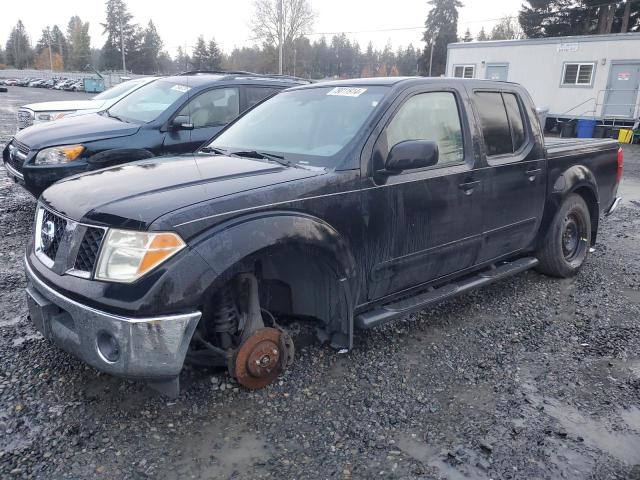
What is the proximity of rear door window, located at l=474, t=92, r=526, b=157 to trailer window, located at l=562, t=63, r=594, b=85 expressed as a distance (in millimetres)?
17484

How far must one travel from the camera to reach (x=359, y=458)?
2.66 metres

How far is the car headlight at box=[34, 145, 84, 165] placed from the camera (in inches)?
233

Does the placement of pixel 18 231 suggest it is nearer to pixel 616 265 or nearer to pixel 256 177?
pixel 256 177

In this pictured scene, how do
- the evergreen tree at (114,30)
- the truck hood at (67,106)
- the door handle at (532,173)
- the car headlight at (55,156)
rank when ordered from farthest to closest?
the evergreen tree at (114,30) → the truck hood at (67,106) → the car headlight at (55,156) → the door handle at (532,173)

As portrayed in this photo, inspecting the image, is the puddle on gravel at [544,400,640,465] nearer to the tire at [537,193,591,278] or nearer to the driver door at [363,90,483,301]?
the driver door at [363,90,483,301]

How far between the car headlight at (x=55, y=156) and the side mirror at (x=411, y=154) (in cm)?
417

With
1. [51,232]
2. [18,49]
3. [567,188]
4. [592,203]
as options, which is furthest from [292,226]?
[18,49]

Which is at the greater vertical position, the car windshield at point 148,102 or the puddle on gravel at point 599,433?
the car windshield at point 148,102

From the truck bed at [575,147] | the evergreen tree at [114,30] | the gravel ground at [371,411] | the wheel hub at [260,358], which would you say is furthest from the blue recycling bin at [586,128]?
the evergreen tree at [114,30]

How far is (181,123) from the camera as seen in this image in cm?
648

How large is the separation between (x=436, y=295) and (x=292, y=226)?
4.71 feet

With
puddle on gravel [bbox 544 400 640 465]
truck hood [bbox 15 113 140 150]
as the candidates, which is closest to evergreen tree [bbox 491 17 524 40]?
truck hood [bbox 15 113 140 150]

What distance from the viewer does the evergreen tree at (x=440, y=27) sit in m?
63.1

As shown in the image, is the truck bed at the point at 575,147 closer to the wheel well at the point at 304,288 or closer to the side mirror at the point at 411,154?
the side mirror at the point at 411,154
